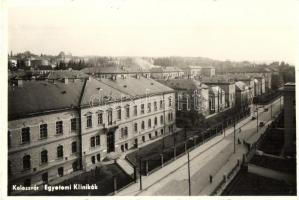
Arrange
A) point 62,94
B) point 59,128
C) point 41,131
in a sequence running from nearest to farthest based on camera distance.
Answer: point 41,131
point 59,128
point 62,94

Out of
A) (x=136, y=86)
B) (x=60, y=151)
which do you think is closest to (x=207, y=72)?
(x=136, y=86)

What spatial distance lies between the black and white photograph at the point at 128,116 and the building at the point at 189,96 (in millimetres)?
113

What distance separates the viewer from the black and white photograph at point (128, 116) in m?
11.2

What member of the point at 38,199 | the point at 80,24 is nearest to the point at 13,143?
the point at 38,199

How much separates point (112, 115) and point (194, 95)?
9971 mm

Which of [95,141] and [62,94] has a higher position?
[62,94]

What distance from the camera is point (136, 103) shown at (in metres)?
21.2

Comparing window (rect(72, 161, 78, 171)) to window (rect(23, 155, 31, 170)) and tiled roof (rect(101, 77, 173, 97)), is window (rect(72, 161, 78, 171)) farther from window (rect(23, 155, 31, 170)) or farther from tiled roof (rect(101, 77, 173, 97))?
tiled roof (rect(101, 77, 173, 97))

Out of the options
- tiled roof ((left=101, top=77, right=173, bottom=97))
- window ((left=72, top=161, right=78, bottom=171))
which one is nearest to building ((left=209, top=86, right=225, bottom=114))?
tiled roof ((left=101, top=77, right=173, bottom=97))

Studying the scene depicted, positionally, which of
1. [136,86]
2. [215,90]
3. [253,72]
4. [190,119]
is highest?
[253,72]

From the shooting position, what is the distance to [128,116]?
20266mm

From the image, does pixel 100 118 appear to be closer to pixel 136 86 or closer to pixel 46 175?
pixel 46 175

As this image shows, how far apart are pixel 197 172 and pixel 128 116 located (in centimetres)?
571

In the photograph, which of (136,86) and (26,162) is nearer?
(26,162)
